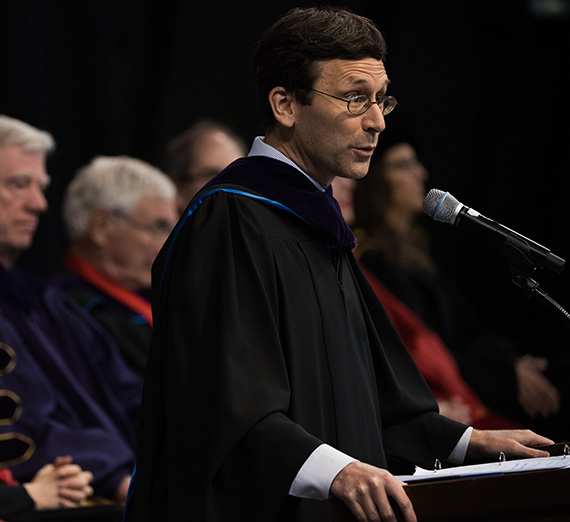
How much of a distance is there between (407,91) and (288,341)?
4955 mm

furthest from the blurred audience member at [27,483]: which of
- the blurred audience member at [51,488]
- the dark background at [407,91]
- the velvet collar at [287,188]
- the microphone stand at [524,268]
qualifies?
the dark background at [407,91]

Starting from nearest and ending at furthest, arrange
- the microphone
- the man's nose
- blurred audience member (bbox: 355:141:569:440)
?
the microphone → the man's nose → blurred audience member (bbox: 355:141:569:440)

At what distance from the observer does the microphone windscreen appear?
1933mm

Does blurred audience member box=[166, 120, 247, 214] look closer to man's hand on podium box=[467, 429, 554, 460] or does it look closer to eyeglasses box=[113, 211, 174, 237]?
eyeglasses box=[113, 211, 174, 237]

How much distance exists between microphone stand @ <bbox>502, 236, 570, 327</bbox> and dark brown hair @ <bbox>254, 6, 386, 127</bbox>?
0.49m

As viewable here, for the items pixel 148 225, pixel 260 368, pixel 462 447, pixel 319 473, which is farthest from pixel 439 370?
pixel 319 473

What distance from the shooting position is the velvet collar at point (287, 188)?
2023 millimetres

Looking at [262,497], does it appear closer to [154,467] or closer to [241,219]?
[154,467]

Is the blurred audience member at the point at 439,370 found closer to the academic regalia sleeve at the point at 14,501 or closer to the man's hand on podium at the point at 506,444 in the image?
the academic regalia sleeve at the point at 14,501

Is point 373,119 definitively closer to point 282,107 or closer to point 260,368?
point 282,107

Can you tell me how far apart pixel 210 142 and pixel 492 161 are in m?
2.71

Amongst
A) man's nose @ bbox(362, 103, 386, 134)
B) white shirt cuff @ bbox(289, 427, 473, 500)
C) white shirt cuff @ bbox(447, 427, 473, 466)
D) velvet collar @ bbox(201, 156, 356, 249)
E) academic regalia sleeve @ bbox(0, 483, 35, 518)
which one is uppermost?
man's nose @ bbox(362, 103, 386, 134)

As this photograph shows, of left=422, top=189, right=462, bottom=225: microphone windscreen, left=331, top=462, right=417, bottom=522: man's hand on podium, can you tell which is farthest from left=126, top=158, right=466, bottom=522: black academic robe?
left=422, top=189, right=462, bottom=225: microphone windscreen

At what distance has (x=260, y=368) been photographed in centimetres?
180
